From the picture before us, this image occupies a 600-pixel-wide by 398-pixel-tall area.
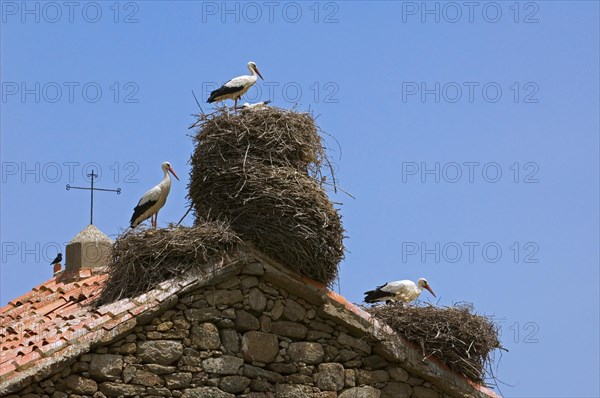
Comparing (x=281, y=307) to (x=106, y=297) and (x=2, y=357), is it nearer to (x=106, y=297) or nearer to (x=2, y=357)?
(x=106, y=297)

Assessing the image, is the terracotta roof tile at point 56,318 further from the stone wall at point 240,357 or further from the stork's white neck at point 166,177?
the stork's white neck at point 166,177

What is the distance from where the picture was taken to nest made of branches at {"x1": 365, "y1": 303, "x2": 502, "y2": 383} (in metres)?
16.0

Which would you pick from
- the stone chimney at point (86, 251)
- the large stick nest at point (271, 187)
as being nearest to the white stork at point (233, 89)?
the large stick nest at point (271, 187)

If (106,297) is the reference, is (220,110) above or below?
above

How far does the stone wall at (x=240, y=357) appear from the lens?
47.3ft

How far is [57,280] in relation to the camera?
19172 mm

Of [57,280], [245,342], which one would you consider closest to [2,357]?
[245,342]

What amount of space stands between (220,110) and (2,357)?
152 inches

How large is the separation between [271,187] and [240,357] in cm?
192

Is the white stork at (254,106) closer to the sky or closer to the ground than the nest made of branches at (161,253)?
closer to the sky

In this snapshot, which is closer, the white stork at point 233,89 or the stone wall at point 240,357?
the stone wall at point 240,357

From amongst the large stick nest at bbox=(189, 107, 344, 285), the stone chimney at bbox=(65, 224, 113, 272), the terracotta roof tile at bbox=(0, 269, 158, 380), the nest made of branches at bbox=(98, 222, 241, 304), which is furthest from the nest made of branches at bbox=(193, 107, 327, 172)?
the stone chimney at bbox=(65, 224, 113, 272)

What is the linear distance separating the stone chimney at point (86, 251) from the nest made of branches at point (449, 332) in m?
4.53

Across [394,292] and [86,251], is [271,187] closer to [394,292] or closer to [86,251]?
[394,292]
